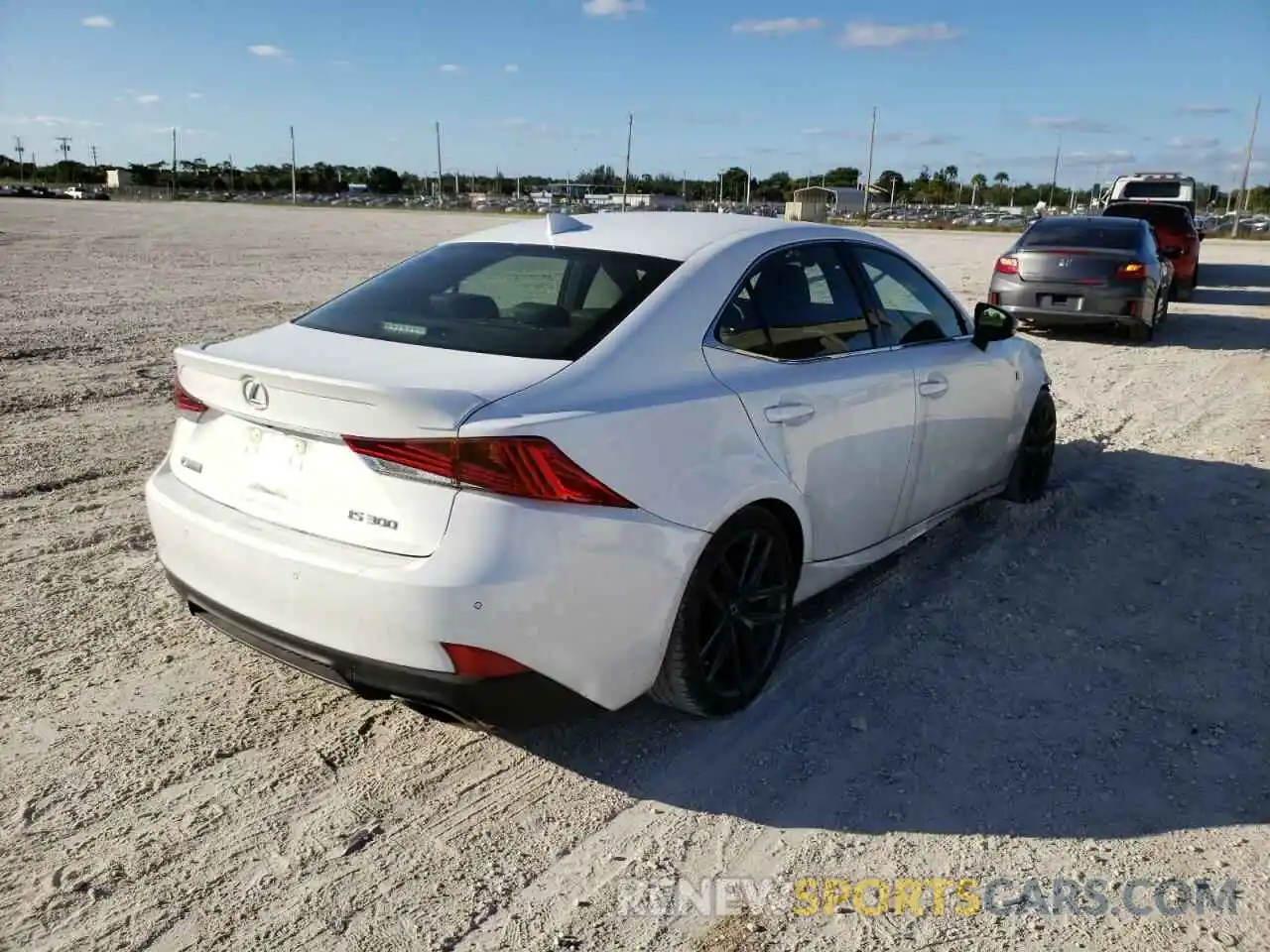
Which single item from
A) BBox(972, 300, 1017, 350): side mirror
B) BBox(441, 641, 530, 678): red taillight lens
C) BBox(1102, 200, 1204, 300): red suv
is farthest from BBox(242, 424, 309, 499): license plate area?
BBox(1102, 200, 1204, 300): red suv

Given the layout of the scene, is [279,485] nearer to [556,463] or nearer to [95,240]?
[556,463]

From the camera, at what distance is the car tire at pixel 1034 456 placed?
18.6ft

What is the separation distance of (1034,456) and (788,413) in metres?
2.83

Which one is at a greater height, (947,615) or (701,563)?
(701,563)

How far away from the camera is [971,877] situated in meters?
2.80

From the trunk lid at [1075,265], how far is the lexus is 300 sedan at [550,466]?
8990 mm

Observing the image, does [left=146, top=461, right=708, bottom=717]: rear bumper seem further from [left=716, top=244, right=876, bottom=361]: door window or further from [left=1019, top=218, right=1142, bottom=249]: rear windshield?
[left=1019, top=218, right=1142, bottom=249]: rear windshield

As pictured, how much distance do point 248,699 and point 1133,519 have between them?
15.2 ft

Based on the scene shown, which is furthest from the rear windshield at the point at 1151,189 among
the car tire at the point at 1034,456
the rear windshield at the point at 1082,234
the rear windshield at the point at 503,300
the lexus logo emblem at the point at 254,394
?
the lexus logo emblem at the point at 254,394

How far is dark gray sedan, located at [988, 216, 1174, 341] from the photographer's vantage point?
12.0m

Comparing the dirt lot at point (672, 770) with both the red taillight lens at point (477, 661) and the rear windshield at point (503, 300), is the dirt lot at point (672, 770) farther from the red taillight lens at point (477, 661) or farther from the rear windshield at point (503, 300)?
the rear windshield at point (503, 300)

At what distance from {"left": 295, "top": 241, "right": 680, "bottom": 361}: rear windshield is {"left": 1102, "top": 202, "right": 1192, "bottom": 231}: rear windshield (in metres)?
16.2

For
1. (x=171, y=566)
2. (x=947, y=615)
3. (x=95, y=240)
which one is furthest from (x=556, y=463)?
(x=95, y=240)

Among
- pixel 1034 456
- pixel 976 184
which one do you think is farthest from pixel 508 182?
pixel 1034 456
